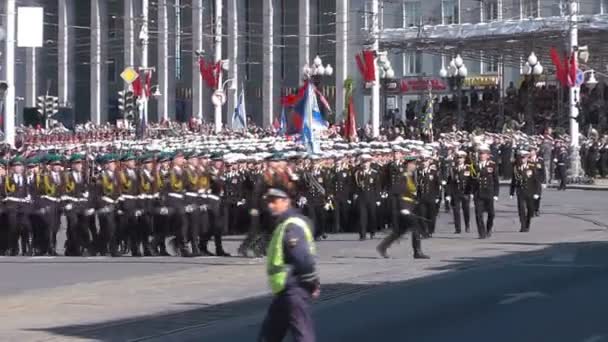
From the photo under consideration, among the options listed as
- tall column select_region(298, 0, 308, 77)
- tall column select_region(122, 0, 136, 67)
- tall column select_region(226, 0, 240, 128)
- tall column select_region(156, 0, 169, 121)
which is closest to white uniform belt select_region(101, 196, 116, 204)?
tall column select_region(226, 0, 240, 128)

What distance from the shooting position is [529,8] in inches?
2386

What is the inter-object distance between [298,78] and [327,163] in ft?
156

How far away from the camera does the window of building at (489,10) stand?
64.0 metres

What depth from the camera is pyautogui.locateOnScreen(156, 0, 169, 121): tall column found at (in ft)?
249

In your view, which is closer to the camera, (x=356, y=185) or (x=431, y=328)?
(x=431, y=328)

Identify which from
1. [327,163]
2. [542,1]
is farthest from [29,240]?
[542,1]

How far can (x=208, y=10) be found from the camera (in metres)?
78.2

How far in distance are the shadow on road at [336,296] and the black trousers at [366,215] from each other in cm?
458

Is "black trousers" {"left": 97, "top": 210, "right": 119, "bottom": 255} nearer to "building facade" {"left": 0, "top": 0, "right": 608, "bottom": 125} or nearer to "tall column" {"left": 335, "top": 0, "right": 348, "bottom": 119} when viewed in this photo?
"building facade" {"left": 0, "top": 0, "right": 608, "bottom": 125}

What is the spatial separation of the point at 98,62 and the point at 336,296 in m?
65.2

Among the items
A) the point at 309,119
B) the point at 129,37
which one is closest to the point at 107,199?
the point at 309,119

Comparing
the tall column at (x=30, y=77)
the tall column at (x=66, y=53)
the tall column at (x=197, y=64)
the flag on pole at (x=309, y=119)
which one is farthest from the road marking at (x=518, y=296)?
the tall column at (x=30, y=77)

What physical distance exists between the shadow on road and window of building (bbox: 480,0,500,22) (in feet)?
133

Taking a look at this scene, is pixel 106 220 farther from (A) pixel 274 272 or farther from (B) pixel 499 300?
(A) pixel 274 272
